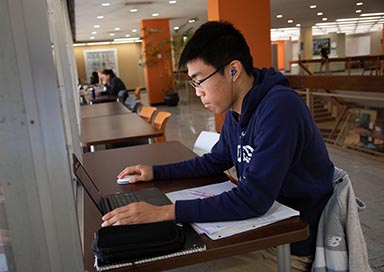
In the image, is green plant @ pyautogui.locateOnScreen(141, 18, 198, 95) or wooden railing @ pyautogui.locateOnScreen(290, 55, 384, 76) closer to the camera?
green plant @ pyautogui.locateOnScreen(141, 18, 198, 95)

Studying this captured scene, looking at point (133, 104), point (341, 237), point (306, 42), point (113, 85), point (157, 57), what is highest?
point (306, 42)

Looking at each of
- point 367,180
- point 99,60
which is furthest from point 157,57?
point 99,60

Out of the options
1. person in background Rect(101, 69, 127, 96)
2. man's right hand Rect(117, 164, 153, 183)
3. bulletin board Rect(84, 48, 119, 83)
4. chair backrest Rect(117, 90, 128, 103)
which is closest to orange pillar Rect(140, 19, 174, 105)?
person in background Rect(101, 69, 127, 96)

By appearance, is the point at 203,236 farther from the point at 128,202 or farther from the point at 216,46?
the point at 216,46

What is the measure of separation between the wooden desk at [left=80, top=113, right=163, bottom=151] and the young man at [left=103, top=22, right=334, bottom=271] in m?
1.56

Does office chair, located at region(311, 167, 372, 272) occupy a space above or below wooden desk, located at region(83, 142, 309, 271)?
below

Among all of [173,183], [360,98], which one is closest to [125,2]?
[360,98]

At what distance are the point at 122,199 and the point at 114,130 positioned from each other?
2013mm

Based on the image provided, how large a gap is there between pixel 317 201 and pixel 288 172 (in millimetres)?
151

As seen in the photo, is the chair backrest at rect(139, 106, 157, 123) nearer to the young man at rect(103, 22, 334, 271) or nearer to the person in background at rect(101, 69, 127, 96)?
the young man at rect(103, 22, 334, 271)

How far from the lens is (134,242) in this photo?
→ 3.15 ft

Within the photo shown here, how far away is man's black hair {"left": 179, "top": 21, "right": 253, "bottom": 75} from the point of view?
1.31 metres

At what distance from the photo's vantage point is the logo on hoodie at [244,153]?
4.42ft

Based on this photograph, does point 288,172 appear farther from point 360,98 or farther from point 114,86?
point 114,86
